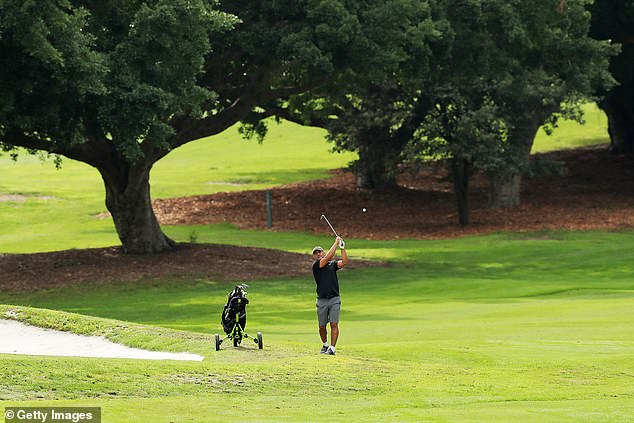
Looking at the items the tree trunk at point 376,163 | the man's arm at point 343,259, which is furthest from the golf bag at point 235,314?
the tree trunk at point 376,163

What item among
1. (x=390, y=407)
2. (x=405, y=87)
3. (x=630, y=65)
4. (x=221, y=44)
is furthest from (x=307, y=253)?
(x=390, y=407)

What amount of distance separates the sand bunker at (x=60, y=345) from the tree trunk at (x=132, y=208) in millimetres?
13650

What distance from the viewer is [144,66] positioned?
28.5 meters

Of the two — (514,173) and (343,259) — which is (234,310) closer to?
(343,259)

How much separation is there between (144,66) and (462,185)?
18.7 metres

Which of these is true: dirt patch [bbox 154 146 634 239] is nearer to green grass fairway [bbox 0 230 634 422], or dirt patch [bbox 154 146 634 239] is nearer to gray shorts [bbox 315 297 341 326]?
green grass fairway [bbox 0 230 634 422]

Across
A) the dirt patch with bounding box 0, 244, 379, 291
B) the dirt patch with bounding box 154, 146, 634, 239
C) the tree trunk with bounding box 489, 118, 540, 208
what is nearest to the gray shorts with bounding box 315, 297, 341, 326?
the dirt patch with bounding box 0, 244, 379, 291

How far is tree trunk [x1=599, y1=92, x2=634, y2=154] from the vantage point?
6138cm

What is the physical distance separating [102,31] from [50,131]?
2.72 m

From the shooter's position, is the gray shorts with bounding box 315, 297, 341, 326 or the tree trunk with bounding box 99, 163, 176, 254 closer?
the gray shorts with bounding box 315, 297, 341, 326

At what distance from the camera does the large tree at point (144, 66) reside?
2647 cm

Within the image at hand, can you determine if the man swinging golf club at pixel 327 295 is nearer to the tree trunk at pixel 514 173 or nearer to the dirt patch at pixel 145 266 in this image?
the dirt patch at pixel 145 266

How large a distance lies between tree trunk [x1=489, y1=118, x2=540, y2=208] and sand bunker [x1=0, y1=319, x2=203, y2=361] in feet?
87.3

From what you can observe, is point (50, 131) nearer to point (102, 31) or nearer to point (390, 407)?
point (102, 31)
